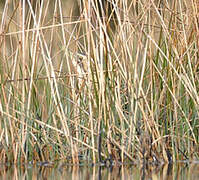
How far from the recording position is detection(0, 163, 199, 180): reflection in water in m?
1.81

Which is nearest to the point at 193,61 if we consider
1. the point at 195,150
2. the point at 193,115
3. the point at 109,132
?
the point at 193,115

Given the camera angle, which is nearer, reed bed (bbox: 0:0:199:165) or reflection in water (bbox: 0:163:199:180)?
reflection in water (bbox: 0:163:199:180)

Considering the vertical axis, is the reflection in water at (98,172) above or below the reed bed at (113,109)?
below

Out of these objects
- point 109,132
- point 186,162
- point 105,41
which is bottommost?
point 186,162

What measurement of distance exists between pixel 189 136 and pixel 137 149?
0.29 m

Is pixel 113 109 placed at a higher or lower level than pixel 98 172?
higher

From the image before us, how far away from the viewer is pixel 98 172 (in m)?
1.90

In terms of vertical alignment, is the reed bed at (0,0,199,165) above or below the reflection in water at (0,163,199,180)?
above

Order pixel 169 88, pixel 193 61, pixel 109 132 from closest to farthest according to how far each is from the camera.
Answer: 1. pixel 109 132
2. pixel 169 88
3. pixel 193 61

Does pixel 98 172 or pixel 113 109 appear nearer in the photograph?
pixel 98 172

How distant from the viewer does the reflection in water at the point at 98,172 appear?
1810mm

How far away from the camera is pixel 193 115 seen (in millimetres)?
2320

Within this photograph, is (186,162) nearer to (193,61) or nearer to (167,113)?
(167,113)

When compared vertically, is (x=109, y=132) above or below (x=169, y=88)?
below
